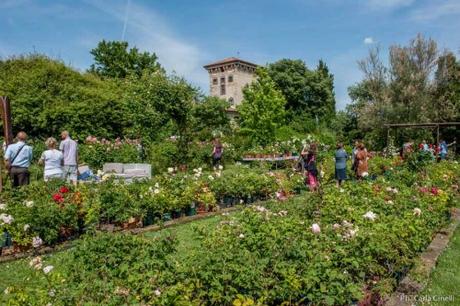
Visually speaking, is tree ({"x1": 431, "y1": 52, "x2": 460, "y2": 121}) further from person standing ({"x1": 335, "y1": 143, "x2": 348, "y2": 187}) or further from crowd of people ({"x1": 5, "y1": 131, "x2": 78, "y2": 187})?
crowd of people ({"x1": 5, "y1": 131, "x2": 78, "y2": 187})

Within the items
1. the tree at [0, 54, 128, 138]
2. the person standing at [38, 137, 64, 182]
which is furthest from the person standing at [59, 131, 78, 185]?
the tree at [0, 54, 128, 138]

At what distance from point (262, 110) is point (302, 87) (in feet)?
47.9

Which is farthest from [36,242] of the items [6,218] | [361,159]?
[361,159]

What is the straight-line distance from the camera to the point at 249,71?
65.5 meters

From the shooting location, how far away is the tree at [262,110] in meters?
36.1

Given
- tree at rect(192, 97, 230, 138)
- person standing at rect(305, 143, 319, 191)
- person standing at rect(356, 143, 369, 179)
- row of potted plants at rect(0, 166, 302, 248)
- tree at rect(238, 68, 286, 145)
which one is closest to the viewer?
row of potted plants at rect(0, 166, 302, 248)

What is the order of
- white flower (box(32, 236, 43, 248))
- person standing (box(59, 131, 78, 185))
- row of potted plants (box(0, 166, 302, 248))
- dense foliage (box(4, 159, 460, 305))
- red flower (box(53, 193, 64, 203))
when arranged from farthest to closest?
1. person standing (box(59, 131, 78, 185))
2. red flower (box(53, 193, 64, 203))
3. row of potted plants (box(0, 166, 302, 248))
4. white flower (box(32, 236, 43, 248))
5. dense foliage (box(4, 159, 460, 305))

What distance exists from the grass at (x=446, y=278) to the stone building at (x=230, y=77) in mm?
56343

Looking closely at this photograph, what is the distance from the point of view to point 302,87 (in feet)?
166

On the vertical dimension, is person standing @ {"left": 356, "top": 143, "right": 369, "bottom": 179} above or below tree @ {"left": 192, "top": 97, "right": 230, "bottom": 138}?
below

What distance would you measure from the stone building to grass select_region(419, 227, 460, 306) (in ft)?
185

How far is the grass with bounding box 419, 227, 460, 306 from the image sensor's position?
4262 mm

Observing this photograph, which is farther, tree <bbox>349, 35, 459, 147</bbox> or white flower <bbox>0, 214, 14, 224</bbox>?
tree <bbox>349, 35, 459, 147</bbox>

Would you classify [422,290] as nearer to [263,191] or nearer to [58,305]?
[58,305]
